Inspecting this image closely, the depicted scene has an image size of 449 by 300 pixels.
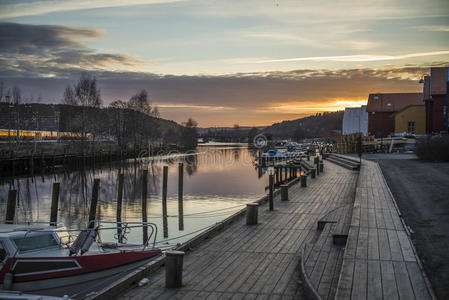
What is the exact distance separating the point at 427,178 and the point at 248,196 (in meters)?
14.1

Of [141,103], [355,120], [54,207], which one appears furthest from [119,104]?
[54,207]

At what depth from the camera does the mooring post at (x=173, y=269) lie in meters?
8.23

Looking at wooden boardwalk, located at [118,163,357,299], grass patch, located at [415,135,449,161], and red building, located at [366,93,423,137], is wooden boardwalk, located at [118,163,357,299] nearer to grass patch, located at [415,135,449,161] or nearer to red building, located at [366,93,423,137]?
grass patch, located at [415,135,449,161]

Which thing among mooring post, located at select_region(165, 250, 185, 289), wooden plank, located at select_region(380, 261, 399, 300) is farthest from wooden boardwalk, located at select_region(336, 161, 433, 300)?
mooring post, located at select_region(165, 250, 185, 289)

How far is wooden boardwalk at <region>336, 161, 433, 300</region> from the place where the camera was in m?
6.35

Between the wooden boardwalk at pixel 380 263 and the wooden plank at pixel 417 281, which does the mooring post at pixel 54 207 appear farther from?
the wooden plank at pixel 417 281

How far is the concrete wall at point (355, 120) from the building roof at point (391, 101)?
26.5 ft

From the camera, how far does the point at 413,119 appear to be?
185ft

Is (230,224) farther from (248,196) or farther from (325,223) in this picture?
(248,196)

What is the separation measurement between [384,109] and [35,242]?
65.5m

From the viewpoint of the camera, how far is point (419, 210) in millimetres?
14883

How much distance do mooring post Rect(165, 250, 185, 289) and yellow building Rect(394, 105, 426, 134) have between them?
177 feet

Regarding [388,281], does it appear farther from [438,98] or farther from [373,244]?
[438,98]

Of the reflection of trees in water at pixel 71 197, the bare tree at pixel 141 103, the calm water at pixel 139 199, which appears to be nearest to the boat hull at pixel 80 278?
the calm water at pixel 139 199
